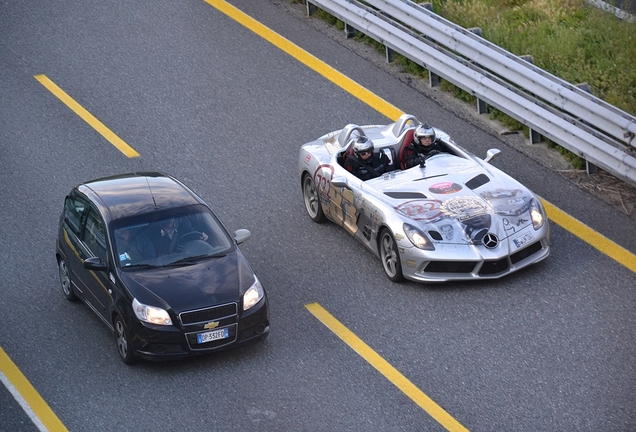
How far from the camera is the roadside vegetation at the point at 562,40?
15.8 metres

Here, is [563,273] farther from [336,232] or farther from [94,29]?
[94,29]

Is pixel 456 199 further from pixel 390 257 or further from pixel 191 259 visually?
pixel 191 259

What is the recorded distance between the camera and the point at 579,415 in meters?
9.82

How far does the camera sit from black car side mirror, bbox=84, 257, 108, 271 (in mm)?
11266

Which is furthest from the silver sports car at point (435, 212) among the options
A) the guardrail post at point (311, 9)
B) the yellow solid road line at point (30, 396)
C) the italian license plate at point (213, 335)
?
the guardrail post at point (311, 9)

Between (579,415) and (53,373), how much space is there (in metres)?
5.29

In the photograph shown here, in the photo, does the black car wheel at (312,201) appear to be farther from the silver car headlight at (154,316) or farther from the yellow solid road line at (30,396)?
the yellow solid road line at (30,396)

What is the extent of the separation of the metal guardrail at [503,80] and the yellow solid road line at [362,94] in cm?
91

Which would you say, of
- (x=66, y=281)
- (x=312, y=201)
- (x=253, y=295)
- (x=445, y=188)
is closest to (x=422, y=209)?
(x=445, y=188)

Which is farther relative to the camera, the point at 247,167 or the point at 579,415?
the point at 247,167

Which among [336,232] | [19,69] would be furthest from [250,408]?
[19,69]

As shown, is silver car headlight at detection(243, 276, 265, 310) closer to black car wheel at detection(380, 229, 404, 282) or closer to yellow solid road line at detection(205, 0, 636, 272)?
black car wheel at detection(380, 229, 404, 282)

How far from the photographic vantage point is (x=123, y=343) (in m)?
11.0

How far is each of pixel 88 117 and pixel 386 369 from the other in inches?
324
